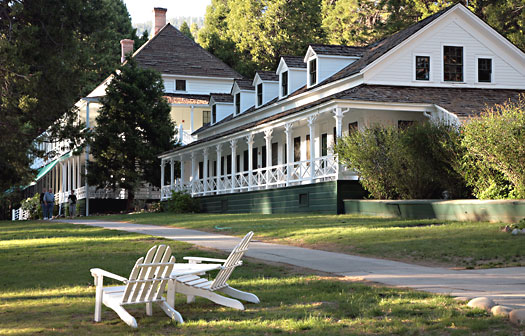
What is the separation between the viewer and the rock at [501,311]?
757cm

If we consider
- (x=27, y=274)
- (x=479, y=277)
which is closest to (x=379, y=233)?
(x=479, y=277)

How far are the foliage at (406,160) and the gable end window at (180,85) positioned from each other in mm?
31515

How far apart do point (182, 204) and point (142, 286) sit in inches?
1096

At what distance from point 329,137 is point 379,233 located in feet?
48.1

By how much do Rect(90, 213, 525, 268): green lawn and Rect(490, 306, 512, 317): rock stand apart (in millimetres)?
4722

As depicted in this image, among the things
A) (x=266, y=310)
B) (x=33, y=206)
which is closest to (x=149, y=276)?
(x=266, y=310)

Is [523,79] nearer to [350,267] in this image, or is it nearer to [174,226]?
[174,226]

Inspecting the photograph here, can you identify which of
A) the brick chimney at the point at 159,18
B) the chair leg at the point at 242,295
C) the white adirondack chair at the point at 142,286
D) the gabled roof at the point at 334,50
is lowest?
the chair leg at the point at 242,295

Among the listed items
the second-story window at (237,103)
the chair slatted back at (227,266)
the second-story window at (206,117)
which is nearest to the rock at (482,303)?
the chair slatted back at (227,266)

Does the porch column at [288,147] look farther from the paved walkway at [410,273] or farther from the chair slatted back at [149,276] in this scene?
the chair slatted back at [149,276]

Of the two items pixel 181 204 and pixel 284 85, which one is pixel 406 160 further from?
pixel 181 204

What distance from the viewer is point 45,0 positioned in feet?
76.3

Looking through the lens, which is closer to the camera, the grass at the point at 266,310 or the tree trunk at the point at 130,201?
the grass at the point at 266,310

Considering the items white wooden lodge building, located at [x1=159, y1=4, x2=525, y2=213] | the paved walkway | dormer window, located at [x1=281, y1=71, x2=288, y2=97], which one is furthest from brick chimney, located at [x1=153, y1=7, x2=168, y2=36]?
the paved walkway
